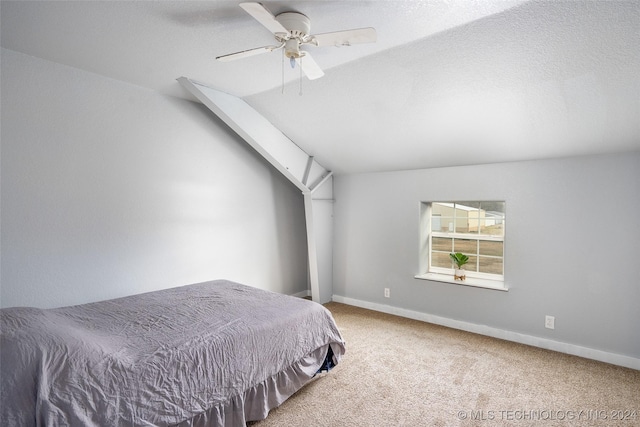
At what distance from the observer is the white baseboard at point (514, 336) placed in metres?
2.93

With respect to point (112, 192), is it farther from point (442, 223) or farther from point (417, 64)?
point (442, 223)

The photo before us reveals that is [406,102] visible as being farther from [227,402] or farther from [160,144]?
[227,402]

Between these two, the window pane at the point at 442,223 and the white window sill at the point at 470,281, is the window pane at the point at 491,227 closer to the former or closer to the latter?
the window pane at the point at 442,223

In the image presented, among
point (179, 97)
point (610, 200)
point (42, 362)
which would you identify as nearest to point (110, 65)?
point (179, 97)

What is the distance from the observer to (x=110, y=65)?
106 inches

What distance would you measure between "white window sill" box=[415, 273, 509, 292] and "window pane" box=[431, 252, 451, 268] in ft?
0.52

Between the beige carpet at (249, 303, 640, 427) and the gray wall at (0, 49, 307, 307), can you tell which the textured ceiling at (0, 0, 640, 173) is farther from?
the beige carpet at (249, 303, 640, 427)

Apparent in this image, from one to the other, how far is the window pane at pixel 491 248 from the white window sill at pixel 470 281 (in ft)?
1.05

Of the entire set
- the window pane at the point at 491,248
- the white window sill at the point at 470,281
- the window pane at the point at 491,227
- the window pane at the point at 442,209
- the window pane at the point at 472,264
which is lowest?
the white window sill at the point at 470,281

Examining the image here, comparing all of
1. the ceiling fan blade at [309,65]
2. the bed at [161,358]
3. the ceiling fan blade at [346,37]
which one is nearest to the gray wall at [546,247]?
the bed at [161,358]

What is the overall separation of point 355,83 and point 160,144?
1975mm

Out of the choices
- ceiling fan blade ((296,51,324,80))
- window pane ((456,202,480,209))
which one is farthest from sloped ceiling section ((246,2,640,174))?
window pane ((456,202,480,209))

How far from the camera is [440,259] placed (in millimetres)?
4305

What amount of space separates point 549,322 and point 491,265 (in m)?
0.84
